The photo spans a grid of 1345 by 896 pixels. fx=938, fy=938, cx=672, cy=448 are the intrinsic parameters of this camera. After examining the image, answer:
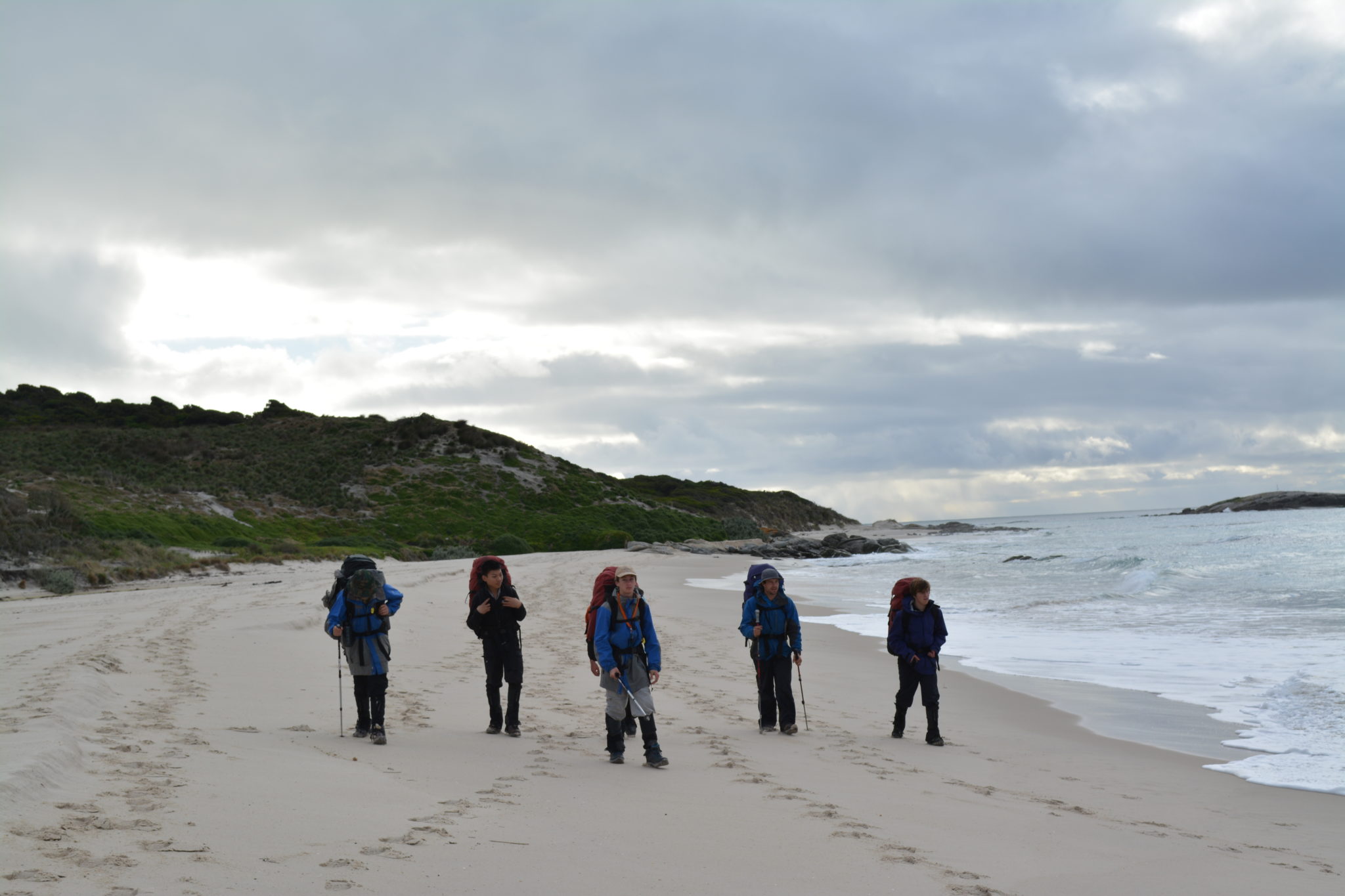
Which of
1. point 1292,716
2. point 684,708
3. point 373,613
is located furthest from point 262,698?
point 1292,716

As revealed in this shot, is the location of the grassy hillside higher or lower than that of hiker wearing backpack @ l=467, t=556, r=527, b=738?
higher

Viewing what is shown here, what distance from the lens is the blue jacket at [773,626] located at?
358 inches

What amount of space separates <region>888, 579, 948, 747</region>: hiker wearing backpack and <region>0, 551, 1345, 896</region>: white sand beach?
0.35 m

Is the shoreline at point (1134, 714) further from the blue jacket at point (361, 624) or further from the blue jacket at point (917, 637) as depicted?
the blue jacket at point (361, 624)

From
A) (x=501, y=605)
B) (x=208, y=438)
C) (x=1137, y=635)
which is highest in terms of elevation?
(x=208, y=438)

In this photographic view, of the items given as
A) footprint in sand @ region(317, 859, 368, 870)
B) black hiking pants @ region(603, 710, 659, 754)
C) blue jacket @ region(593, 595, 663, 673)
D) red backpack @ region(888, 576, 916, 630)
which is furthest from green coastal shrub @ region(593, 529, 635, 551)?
footprint in sand @ region(317, 859, 368, 870)

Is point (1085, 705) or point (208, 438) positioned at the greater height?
point (208, 438)

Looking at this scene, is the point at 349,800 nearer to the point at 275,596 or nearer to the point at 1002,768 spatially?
the point at 1002,768

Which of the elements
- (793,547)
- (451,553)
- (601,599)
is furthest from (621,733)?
(793,547)

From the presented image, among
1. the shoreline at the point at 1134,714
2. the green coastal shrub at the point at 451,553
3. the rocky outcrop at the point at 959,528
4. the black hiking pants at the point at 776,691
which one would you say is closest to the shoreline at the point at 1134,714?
the shoreline at the point at 1134,714

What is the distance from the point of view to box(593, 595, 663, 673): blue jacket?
7.68 meters

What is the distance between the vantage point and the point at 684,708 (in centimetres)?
1027

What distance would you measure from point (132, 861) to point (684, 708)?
6.64m

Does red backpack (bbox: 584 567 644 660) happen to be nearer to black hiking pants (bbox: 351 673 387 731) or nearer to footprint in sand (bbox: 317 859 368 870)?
black hiking pants (bbox: 351 673 387 731)
